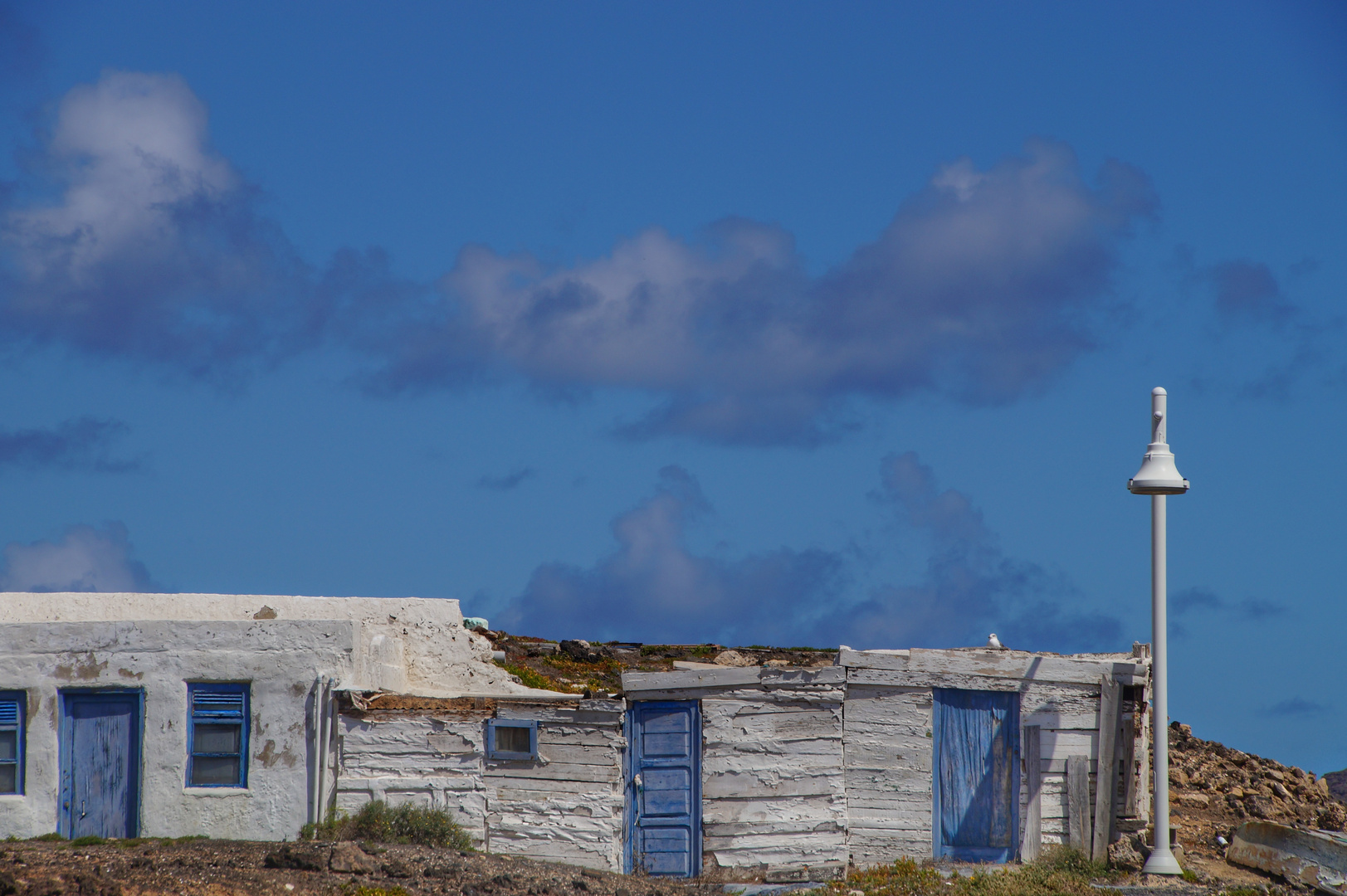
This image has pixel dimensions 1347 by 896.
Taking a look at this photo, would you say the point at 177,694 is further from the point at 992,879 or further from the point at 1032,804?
the point at 1032,804

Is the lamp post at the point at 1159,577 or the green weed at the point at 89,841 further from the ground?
the lamp post at the point at 1159,577

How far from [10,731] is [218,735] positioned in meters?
3.02

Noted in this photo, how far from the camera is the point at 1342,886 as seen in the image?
1798cm

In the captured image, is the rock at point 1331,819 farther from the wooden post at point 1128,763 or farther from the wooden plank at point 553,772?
the wooden plank at point 553,772

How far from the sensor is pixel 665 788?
18422 mm

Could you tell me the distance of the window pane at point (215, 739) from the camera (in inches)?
728

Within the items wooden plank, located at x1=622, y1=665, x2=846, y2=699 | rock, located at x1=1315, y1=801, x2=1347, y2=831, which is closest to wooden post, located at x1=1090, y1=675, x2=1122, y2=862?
wooden plank, located at x1=622, y1=665, x2=846, y2=699

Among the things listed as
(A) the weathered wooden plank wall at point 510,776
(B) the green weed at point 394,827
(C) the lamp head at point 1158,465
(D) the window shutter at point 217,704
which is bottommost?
(B) the green weed at point 394,827

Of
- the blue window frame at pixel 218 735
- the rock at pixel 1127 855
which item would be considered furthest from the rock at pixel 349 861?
the rock at pixel 1127 855

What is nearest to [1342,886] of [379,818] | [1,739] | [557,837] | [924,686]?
[924,686]

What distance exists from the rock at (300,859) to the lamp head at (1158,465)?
12.0 metres

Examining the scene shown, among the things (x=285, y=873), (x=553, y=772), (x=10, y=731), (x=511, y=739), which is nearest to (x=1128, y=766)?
(x=553, y=772)

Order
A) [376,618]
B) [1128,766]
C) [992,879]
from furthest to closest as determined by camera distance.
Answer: [376,618], [1128,766], [992,879]

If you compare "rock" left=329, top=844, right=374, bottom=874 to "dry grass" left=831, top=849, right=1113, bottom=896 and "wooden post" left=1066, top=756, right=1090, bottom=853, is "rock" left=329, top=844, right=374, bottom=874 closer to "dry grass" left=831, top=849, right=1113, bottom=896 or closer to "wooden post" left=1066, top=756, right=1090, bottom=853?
"dry grass" left=831, top=849, right=1113, bottom=896
